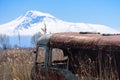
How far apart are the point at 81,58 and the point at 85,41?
Answer: 0.41 meters

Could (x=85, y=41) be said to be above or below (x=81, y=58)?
above

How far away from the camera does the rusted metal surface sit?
7.93 metres

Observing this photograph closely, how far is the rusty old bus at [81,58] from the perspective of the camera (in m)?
7.94

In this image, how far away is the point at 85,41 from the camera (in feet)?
27.7

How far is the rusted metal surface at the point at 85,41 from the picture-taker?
793 centimetres

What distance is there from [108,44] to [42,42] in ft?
6.98

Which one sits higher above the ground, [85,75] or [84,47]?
[84,47]

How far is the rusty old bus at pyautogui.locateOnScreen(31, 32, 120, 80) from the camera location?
26.1 feet

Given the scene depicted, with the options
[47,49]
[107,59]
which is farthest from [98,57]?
[47,49]

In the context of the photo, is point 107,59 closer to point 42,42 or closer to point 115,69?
point 115,69

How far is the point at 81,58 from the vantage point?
8.59 meters

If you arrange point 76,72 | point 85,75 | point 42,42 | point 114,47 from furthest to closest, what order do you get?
point 42,42, point 76,72, point 85,75, point 114,47

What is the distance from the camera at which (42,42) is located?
31.2 feet

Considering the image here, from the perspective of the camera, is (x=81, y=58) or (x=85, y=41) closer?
(x=85, y=41)
